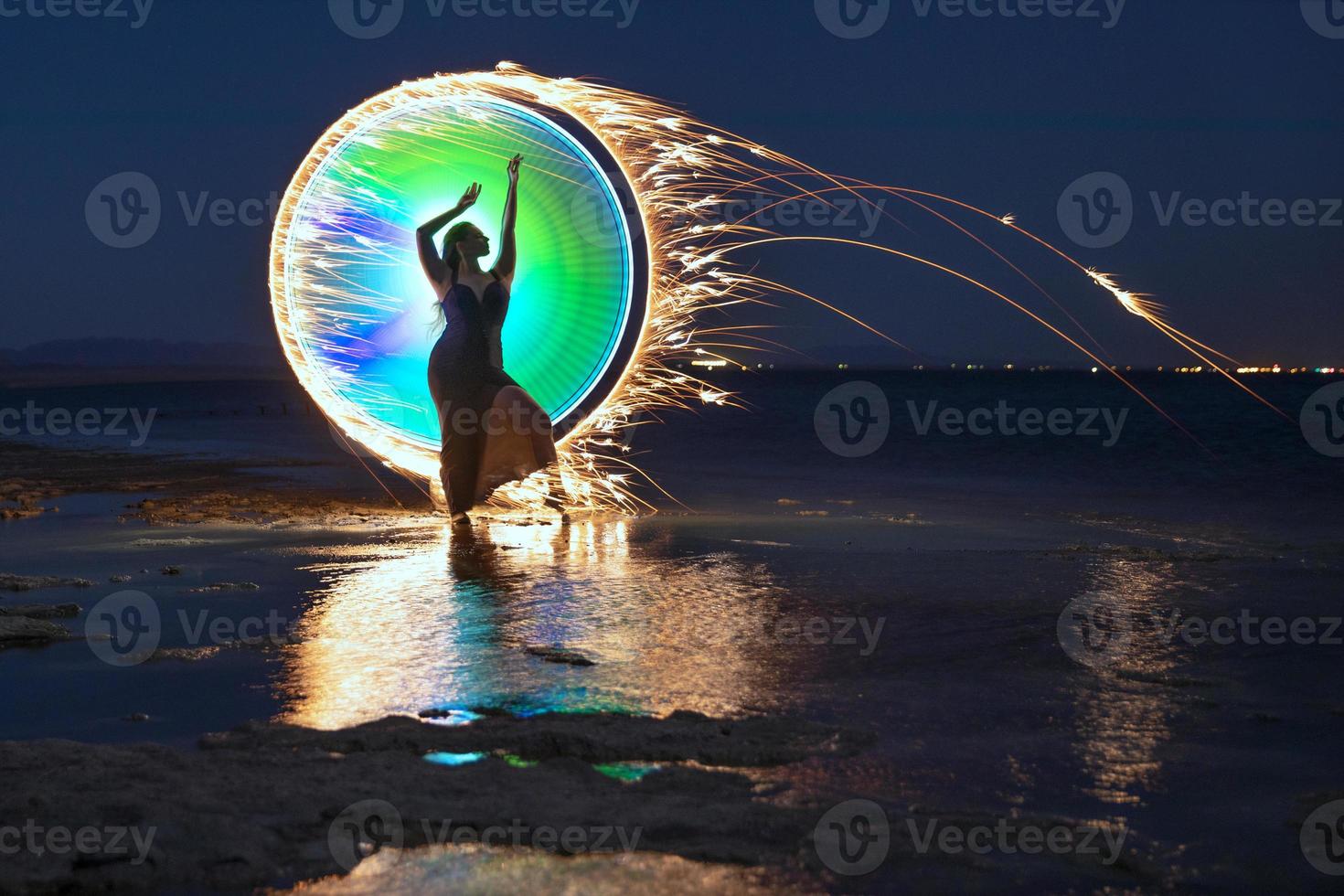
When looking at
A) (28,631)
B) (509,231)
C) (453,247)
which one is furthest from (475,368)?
(28,631)

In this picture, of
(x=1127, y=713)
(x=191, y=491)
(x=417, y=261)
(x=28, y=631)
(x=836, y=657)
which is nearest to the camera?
(x=1127, y=713)

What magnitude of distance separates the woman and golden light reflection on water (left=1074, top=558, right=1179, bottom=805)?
586 cm

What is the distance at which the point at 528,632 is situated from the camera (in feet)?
24.2

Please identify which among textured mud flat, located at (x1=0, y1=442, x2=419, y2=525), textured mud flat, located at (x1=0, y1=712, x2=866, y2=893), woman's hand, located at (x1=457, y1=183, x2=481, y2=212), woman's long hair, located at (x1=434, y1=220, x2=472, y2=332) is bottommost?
textured mud flat, located at (x1=0, y1=712, x2=866, y2=893)

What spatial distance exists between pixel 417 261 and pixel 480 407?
2.83 m

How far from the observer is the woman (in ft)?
39.5

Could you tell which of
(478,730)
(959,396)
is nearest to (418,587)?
(478,730)

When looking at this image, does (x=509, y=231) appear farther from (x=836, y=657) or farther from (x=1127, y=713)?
(x=1127, y=713)

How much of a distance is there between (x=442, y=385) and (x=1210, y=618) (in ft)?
23.6

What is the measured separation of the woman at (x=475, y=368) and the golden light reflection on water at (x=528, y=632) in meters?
1.29

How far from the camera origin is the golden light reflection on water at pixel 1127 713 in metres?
4.86

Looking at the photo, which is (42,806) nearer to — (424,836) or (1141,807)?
(424,836)

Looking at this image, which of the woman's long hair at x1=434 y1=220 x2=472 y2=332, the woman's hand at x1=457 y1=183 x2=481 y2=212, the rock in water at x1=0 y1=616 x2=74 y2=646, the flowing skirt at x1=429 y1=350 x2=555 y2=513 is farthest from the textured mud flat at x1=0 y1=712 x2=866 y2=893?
the woman's hand at x1=457 y1=183 x2=481 y2=212

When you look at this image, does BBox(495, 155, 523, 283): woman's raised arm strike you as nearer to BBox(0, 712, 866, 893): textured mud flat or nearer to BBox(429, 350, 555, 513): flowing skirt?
BBox(429, 350, 555, 513): flowing skirt
